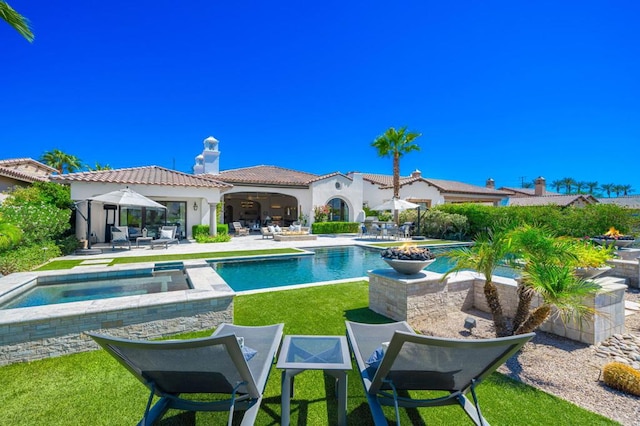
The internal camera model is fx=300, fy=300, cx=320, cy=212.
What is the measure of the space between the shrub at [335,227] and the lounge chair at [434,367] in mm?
21811

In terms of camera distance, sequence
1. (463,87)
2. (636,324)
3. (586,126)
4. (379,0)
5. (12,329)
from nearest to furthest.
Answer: (12,329)
(636,324)
(379,0)
(463,87)
(586,126)

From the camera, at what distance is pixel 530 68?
17.9 meters

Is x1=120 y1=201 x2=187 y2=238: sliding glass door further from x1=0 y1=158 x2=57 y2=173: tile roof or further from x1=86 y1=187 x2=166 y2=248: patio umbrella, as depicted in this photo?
x1=0 y1=158 x2=57 y2=173: tile roof

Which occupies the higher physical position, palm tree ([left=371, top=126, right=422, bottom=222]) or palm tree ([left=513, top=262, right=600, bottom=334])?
palm tree ([left=371, top=126, right=422, bottom=222])

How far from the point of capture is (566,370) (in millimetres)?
4113

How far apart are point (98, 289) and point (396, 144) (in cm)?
2179

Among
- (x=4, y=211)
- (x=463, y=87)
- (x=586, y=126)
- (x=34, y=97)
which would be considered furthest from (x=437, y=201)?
(x=34, y=97)

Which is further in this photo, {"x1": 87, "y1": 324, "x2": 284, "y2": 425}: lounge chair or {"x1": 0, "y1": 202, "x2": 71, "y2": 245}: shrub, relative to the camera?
{"x1": 0, "y1": 202, "x2": 71, "y2": 245}: shrub

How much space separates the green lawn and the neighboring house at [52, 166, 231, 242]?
14614 millimetres

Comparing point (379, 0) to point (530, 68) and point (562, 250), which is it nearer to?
point (530, 68)

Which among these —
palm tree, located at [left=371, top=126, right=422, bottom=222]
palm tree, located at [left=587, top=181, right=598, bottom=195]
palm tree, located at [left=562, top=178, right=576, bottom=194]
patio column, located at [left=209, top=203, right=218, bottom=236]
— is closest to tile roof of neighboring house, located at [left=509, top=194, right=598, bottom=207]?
palm tree, located at [left=371, top=126, right=422, bottom=222]

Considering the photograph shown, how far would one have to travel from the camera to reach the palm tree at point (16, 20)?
7.22 meters

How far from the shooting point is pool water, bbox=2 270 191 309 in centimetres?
600

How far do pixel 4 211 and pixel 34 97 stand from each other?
19.0 m
